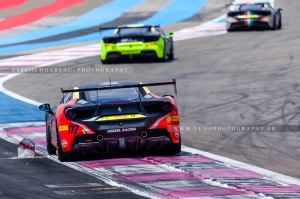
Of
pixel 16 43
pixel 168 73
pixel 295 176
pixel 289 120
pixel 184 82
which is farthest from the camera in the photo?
pixel 16 43

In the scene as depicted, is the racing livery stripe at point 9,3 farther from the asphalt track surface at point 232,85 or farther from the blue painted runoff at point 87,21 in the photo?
the asphalt track surface at point 232,85

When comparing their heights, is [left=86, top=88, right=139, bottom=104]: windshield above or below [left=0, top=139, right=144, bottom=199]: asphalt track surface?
above

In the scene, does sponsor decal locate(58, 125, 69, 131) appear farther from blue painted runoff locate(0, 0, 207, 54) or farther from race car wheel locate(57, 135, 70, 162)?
blue painted runoff locate(0, 0, 207, 54)

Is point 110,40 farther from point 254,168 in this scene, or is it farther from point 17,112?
point 254,168

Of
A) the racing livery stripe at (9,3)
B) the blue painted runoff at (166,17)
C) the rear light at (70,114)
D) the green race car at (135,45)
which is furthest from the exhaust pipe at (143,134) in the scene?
the racing livery stripe at (9,3)

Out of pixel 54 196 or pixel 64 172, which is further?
pixel 64 172

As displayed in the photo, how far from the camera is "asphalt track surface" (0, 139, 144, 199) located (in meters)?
9.81

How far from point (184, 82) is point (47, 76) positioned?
4.39 meters

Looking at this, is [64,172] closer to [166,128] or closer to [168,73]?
[166,128]

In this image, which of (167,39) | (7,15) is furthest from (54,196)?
(7,15)

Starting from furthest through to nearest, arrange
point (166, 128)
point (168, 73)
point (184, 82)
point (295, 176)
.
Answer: point (168, 73), point (184, 82), point (166, 128), point (295, 176)

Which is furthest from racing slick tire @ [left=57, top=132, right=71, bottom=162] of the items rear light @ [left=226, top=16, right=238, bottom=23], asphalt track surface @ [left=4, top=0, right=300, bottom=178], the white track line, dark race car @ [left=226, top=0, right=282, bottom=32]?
rear light @ [left=226, top=16, right=238, bottom=23]

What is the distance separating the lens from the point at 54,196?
9.66 metres

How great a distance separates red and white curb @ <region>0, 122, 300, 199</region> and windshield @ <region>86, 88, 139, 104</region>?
2.48 ft
